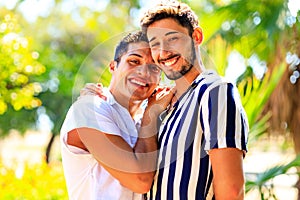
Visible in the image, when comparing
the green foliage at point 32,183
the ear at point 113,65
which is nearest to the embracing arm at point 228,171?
the ear at point 113,65

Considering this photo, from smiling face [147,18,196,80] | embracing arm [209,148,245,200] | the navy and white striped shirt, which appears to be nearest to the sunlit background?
smiling face [147,18,196,80]

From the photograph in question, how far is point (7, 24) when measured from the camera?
7449mm

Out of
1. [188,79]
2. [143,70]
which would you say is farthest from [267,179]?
[188,79]

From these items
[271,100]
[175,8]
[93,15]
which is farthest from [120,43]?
[93,15]

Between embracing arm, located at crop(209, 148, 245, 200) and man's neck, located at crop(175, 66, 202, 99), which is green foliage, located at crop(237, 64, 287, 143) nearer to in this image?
man's neck, located at crop(175, 66, 202, 99)

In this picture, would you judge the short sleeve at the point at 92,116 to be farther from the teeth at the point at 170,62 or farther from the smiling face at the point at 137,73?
the teeth at the point at 170,62

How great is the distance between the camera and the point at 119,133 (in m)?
2.13

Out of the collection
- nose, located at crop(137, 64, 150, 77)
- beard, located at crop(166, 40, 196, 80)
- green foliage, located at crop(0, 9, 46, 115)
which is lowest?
beard, located at crop(166, 40, 196, 80)

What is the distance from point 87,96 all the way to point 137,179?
15.6 inches

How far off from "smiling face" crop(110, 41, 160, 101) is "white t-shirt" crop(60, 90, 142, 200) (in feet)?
0.37

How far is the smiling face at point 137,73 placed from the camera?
226 cm

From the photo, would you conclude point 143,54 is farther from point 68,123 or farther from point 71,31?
point 71,31

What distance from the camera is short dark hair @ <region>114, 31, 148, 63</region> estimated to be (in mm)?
2234

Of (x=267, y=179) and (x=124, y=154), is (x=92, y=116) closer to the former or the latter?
(x=124, y=154)
